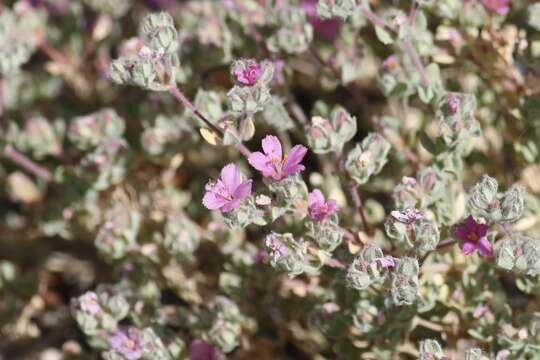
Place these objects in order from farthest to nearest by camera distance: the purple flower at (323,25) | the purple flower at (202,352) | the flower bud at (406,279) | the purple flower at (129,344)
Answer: the purple flower at (323,25) < the purple flower at (202,352) < the purple flower at (129,344) < the flower bud at (406,279)

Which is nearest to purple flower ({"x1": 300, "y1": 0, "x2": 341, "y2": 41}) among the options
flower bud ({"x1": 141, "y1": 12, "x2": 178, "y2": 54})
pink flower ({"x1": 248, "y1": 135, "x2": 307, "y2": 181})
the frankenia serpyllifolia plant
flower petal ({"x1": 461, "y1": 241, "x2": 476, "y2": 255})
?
the frankenia serpyllifolia plant

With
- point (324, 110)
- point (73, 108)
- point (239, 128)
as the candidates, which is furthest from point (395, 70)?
point (73, 108)

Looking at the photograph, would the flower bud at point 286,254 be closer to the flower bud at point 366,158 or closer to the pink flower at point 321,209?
the pink flower at point 321,209

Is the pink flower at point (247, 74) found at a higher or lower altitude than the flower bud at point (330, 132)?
higher

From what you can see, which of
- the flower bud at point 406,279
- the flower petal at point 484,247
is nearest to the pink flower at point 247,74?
the flower bud at point 406,279

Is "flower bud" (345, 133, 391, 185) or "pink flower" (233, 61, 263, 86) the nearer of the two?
"pink flower" (233, 61, 263, 86)

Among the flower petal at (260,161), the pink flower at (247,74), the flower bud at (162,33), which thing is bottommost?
the flower petal at (260,161)

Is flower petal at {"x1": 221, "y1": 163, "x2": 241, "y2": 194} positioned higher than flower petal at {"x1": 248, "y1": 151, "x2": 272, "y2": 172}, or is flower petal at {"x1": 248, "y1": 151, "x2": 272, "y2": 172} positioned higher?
flower petal at {"x1": 248, "y1": 151, "x2": 272, "y2": 172}

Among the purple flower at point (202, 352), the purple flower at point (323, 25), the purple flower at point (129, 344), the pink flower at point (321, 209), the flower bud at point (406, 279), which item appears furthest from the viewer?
the purple flower at point (323, 25)

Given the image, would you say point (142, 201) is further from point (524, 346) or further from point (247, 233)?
point (524, 346)

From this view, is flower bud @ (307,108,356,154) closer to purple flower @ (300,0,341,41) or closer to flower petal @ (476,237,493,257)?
flower petal @ (476,237,493,257)
